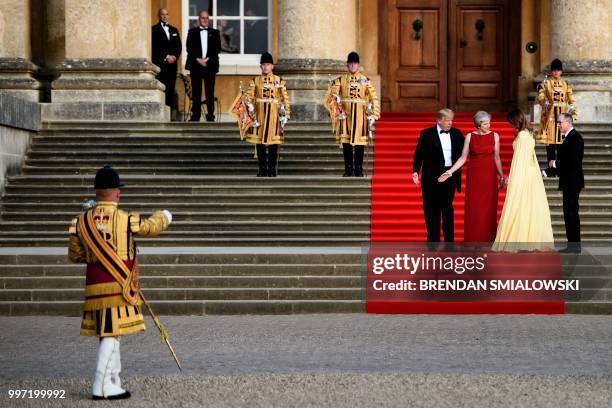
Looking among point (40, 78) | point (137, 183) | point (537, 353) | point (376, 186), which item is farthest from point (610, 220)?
point (40, 78)

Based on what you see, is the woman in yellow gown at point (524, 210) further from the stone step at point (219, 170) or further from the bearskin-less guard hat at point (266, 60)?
the bearskin-less guard hat at point (266, 60)

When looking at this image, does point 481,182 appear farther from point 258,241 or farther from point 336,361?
point 336,361

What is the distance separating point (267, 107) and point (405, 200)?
8.29 ft

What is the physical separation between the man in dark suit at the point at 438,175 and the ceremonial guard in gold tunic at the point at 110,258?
24.4 feet

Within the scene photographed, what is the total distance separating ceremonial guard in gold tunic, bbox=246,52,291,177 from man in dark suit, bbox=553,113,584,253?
5116 mm

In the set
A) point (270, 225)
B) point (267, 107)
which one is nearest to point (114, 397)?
point (270, 225)

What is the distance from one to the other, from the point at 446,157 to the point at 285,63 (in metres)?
7.61

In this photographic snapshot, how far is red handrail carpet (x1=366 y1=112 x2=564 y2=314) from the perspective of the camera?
1523 cm

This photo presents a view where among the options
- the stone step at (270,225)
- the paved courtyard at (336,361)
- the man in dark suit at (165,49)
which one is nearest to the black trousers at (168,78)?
the man in dark suit at (165,49)

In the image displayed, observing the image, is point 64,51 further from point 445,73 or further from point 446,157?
point 446,157

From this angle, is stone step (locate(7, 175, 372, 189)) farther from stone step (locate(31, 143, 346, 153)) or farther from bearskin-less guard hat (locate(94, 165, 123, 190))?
bearskin-less guard hat (locate(94, 165, 123, 190))

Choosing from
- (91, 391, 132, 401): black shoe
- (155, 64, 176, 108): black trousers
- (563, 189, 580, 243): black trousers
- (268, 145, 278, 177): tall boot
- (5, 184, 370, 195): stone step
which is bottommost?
(91, 391, 132, 401): black shoe

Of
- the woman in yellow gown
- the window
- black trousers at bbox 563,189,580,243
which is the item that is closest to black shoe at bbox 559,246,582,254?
the woman in yellow gown

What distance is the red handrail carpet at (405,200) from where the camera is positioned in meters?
15.2
